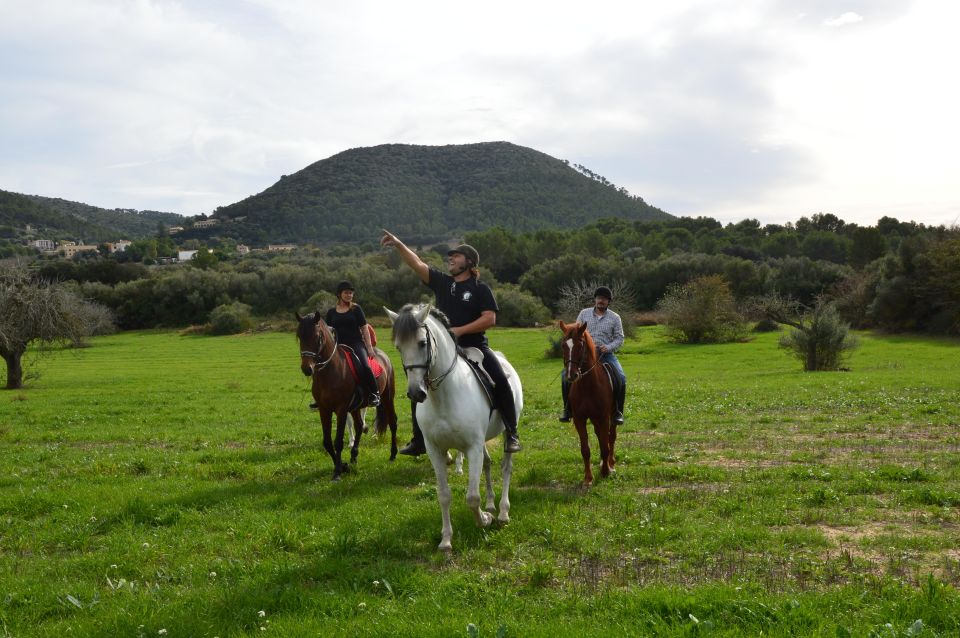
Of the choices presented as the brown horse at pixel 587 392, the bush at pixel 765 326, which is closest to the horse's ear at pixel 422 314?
the brown horse at pixel 587 392

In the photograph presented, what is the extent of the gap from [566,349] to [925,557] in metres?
4.78

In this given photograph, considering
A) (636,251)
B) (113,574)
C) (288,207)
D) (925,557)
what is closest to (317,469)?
(113,574)

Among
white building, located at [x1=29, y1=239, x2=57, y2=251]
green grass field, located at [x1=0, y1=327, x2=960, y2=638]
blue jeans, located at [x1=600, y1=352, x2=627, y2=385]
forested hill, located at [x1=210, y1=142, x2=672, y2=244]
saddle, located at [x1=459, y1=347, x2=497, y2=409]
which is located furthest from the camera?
forested hill, located at [x1=210, y1=142, x2=672, y2=244]

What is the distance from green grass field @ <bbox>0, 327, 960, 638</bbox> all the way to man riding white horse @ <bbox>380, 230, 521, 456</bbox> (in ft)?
4.52

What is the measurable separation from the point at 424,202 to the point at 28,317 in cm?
14653

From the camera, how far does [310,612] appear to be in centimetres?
527

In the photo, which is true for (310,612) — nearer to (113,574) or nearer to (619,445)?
(113,574)

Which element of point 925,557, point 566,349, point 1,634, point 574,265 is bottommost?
point 1,634

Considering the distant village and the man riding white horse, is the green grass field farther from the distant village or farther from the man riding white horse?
the distant village

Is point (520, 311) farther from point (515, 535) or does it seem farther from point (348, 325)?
point (515, 535)

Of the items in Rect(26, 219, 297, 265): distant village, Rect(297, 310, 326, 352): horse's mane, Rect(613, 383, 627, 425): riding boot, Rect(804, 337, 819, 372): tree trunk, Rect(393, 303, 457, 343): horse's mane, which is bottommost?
Rect(804, 337, 819, 372): tree trunk

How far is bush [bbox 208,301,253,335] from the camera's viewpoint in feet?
233

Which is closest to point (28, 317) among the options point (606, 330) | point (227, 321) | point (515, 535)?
point (606, 330)

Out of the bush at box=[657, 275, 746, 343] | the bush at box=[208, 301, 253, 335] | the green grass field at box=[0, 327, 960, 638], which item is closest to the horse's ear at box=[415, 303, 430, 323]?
the green grass field at box=[0, 327, 960, 638]
